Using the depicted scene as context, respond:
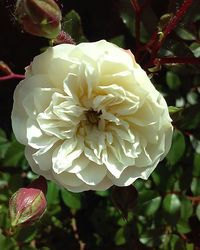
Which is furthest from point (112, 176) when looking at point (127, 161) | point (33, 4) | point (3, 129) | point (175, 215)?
point (3, 129)

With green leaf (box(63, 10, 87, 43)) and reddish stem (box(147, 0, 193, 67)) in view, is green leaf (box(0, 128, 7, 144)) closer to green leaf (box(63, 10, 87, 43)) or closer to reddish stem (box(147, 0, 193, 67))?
green leaf (box(63, 10, 87, 43))

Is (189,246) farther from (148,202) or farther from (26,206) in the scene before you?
(26,206)

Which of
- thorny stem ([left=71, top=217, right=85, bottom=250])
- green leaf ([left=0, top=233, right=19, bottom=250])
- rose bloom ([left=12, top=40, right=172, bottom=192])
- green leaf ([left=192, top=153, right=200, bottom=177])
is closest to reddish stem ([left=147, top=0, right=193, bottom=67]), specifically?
rose bloom ([left=12, top=40, right=172, bottom=192])

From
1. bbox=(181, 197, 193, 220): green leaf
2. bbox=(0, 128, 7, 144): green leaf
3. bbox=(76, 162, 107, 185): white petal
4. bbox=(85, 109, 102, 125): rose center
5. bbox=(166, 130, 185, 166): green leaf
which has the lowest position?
bbox=(181, 197, 193, 220): green leaf

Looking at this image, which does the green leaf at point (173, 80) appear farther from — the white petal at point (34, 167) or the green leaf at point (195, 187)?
the white petal at point (34, 167)

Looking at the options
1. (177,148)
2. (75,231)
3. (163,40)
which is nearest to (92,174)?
(163,40)

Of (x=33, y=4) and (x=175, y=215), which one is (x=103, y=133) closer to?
(x=33, y=4)

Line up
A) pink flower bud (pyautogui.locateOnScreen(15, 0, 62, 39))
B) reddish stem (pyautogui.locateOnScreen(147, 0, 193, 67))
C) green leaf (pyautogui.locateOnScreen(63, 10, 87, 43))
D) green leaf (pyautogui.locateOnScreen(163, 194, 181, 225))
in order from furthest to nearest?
green leaf (pyautogui.locateOnScreen(163, 194, 181, 225)) → green leaf (pyautogui.locateOnScreen(63, 10, 87, 43)) → reddish stem (pyautogui.locateOnScreen(147, 0, 193, 67)) → pink flower bud (pyautogui.locateOnScreen(15, 0, 62, 39))

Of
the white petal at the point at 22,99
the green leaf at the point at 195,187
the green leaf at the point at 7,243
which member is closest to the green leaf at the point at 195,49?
the green leaf at the point at 195,187
